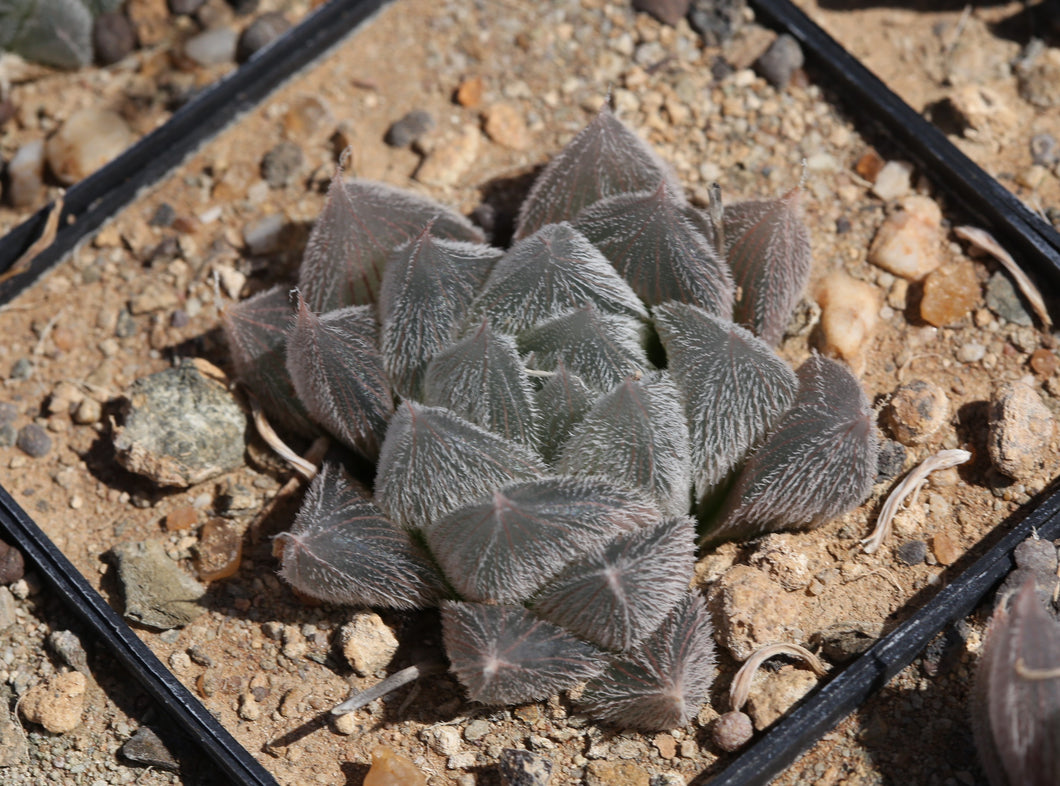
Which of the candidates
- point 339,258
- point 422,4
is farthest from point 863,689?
point 422,4

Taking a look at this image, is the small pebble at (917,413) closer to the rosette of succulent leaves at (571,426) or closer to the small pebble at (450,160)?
the rosette of succulent leaves at (571,426)

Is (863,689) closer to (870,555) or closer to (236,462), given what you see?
(870,555)

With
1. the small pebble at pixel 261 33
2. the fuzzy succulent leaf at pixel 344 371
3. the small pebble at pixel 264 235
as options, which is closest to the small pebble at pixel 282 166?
the small pebble at pixel 264 235

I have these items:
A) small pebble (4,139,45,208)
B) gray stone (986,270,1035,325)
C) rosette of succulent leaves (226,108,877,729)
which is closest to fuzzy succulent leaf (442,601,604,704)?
rosette of succulent leaves (226,108,877,729)

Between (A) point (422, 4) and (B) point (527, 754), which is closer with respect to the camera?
(B) point (527, 754)

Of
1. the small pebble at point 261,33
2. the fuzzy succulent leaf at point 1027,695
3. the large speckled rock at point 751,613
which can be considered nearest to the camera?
the fuzzy succulent leaf at point 1027,695

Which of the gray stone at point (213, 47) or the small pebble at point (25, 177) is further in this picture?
the gray stone at point (213, 47)
